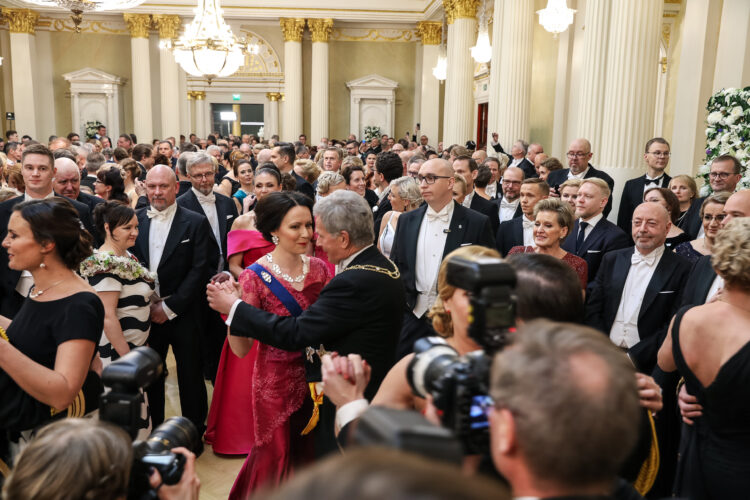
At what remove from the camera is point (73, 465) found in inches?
51.9

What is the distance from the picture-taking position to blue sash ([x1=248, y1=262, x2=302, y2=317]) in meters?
2.94

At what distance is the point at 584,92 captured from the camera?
7848 mm

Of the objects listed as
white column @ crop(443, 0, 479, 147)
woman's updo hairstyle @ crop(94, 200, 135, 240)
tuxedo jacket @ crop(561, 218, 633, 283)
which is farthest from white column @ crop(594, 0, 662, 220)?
white column @ crop(443, 0, 479, 147)

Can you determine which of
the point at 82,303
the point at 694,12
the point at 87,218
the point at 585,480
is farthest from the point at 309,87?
the point at 585,480

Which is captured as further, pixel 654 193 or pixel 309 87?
pixel 309 87

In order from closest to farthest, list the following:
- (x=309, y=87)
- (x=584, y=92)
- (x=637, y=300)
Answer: (x=637, y=300), (x=584, y=92), (x=309, y=87)

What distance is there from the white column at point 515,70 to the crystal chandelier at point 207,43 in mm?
4821

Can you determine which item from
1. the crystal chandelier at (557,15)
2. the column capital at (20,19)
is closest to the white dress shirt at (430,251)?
the crystal chandelier at (557,15)

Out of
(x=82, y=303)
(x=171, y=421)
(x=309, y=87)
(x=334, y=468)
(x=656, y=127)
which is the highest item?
(x=309, y=87)

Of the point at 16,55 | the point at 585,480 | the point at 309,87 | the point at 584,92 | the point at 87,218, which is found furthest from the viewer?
the point at 309,87

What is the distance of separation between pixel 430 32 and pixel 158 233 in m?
18.8

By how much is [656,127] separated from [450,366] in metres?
13.5

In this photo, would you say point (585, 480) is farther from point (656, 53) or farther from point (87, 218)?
point (656, 53)

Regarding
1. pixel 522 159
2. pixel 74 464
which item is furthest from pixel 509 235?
pixel 522 159
